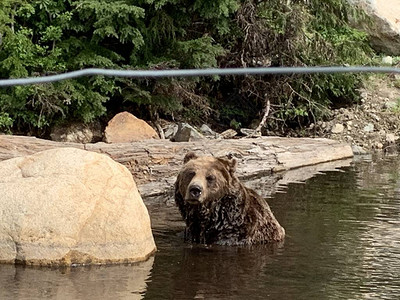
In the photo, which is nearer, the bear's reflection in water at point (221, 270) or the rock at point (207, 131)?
the bear's reflection in water at point (221, 270)

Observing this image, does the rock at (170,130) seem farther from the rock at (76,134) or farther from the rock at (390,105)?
the rock at (390,105)

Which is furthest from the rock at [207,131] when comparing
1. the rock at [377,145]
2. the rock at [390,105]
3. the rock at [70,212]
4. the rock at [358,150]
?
the rock at [70,212]

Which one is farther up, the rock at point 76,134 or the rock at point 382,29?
the rock at point 382,29

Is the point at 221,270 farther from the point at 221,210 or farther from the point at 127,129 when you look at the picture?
the point at 127,129

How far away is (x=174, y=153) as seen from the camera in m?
12.4

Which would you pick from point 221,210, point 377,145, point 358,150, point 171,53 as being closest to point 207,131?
point 171,53

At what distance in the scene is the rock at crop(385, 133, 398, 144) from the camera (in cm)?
2041

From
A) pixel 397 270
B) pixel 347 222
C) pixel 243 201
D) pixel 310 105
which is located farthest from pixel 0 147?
pixel 310 105

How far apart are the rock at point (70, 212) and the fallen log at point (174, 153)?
3.30 meters

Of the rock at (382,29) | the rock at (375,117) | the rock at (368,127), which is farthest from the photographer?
the rock at (382,29)

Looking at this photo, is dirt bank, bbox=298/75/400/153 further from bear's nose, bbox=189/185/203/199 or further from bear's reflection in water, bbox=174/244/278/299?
bear's nose, bbox=189/185/203/199

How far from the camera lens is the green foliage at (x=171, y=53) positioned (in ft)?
51.5

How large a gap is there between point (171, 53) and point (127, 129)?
2169 mm

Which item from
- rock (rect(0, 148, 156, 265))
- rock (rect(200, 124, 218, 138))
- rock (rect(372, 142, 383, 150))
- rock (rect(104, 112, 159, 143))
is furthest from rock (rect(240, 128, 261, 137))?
rock (rect(0, 148, 156, 265))
